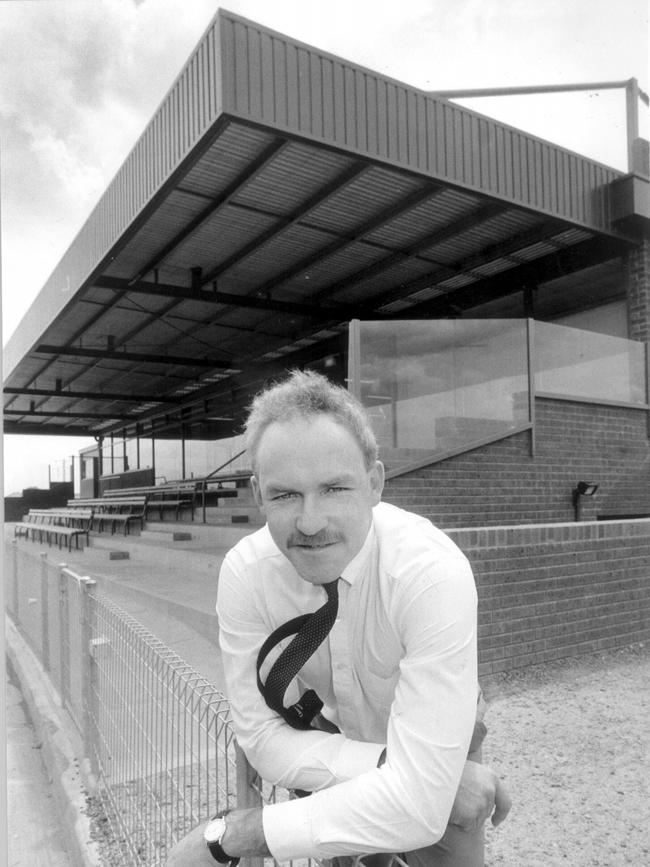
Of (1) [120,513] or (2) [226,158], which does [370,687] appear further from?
(1) [120,513]

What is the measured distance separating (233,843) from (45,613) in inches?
189

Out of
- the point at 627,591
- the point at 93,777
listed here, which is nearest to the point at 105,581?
the point at 93,777

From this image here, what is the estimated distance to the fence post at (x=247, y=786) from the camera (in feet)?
5.50

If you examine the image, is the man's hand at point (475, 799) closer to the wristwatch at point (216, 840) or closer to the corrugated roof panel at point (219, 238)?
the wristwatch at point (216, 840)

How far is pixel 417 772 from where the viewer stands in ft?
4.67

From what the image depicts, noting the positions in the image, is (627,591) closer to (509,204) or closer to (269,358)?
(509,204)

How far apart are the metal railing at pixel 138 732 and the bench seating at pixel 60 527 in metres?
10.2

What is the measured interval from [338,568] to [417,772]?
0.44 meters

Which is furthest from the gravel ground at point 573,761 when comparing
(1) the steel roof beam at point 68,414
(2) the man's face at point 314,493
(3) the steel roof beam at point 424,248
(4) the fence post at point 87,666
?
(1) the steel roof beam at point 68,414

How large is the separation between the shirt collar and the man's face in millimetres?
30

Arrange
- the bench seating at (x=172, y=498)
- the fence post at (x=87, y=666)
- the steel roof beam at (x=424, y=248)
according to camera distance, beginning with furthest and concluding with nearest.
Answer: the bench seating at (x=172, y=498) → the steel roof beam at (x=424, y=248) → the fence post at (x=87, y=666)

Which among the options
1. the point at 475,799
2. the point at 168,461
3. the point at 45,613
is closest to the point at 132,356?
the point at 168,461

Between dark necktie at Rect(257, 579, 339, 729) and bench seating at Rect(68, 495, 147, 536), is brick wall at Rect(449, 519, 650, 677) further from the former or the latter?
bench seating at Rect(68, 495, 147, 536)

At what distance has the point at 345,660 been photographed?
168cm
